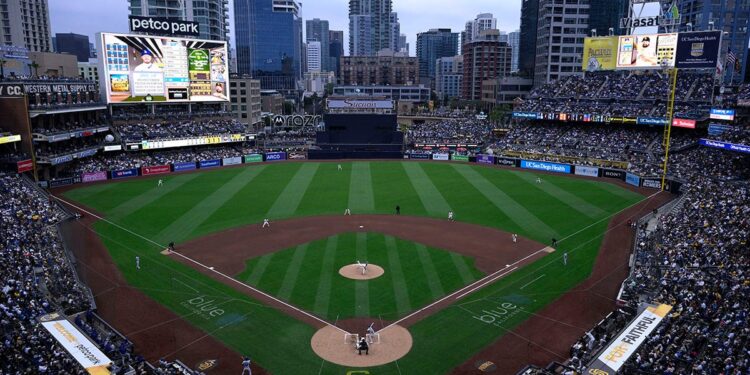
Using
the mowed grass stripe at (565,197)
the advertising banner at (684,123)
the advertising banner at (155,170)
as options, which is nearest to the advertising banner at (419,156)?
the mowed grass stripe at (565,197)

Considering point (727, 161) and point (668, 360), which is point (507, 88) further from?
point (668, 360)

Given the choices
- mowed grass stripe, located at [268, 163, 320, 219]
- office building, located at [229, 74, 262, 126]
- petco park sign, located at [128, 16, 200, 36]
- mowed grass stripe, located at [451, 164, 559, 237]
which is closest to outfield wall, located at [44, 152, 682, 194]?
mowed grass stripe, located at [451, 164, 559, 237]

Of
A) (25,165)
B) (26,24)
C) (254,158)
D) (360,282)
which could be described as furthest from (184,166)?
(26,24)

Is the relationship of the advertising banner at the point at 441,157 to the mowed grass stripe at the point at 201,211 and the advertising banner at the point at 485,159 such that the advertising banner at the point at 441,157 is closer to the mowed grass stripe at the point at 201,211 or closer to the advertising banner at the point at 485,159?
the advertising banner at the point at 485,159

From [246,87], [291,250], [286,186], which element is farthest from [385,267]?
[246,87]

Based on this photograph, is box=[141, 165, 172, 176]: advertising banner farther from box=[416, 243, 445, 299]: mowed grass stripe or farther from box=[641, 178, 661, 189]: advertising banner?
box=[641, 178, 661, 189]: advertising banner

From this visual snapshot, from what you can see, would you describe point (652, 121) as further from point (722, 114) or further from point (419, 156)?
point (419, 156)
